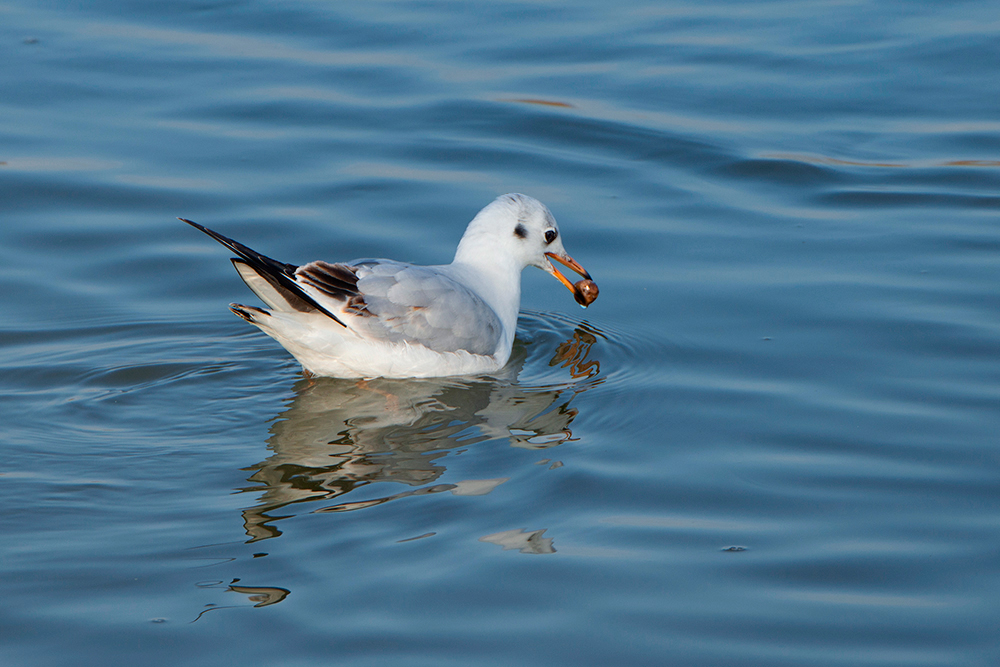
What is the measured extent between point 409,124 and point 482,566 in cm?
652

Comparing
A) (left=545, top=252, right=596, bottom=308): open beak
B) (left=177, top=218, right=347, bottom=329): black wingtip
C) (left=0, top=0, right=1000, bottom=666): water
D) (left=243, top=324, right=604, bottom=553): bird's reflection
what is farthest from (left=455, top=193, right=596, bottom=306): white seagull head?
(left=177, top=218, right=347, bottom=329): black wingtip

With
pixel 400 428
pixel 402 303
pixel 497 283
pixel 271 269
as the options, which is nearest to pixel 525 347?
pixel 497 283

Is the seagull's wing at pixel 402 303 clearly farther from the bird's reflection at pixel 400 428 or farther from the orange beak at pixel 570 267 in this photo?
the orange beak at pixel 570 267

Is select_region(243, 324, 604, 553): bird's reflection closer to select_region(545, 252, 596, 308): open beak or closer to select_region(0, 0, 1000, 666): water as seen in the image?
select_region(0, 0, 1000, 666): water

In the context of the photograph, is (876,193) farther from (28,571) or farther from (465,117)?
(28,571)

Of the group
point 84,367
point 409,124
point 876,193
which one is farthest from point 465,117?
point 84,367

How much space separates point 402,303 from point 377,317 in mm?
156

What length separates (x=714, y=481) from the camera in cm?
548

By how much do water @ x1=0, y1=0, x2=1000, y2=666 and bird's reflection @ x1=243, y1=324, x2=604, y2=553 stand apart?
28mm

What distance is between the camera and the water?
4445 mm


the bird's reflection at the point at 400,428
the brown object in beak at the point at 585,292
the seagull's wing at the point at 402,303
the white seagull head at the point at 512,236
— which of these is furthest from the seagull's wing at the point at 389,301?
the brown object in beak at the point at 585,292

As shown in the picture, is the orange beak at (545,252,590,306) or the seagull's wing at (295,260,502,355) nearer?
the seagull's wing at (295,260,502,355)

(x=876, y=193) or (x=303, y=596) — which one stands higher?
(x=876, y=193)

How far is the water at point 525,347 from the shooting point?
4.45m
